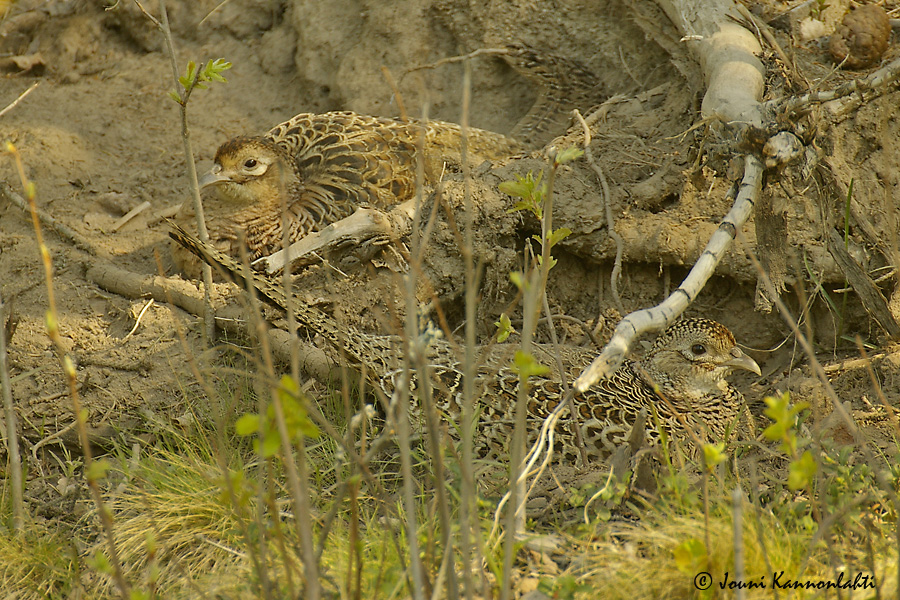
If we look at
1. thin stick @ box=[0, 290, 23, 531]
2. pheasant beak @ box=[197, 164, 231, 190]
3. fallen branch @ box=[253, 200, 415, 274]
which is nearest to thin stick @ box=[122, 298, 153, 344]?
fallen branch @ box=[253, 200, 415, 274]

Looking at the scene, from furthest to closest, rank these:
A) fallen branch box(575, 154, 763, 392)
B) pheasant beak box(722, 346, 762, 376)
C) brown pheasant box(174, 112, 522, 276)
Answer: brown pheasant box(174, 112, 522, 276) → pheasant beak box(722, 346, 762, 376) → fallen branch box(575, 154, 763, 392)

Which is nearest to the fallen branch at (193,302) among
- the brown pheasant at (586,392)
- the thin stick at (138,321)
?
the thin stick at (138,321)

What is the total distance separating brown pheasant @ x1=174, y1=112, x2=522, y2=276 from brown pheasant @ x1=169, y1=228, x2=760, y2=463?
1.26m

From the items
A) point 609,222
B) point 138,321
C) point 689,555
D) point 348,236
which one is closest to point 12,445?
point 138,321

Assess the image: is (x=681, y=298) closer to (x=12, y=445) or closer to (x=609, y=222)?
(x=609, y=222)

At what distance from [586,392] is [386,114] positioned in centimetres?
335

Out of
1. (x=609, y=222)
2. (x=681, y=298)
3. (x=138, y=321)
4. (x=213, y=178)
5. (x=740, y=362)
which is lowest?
(x=138, y=321)

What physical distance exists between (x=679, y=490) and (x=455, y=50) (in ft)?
15.1

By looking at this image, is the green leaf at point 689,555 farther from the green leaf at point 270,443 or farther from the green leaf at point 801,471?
the green leaf at point 270,443

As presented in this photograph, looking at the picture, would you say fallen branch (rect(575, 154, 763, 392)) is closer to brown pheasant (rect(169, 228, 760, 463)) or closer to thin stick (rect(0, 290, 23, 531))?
brown pheasant (rect(169, 228, 760, 463))

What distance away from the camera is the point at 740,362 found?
Result: 159 inches

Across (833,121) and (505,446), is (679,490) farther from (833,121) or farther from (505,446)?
(833,121)

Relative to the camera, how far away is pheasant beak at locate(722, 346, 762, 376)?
404cm

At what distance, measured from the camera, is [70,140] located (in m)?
5.79
